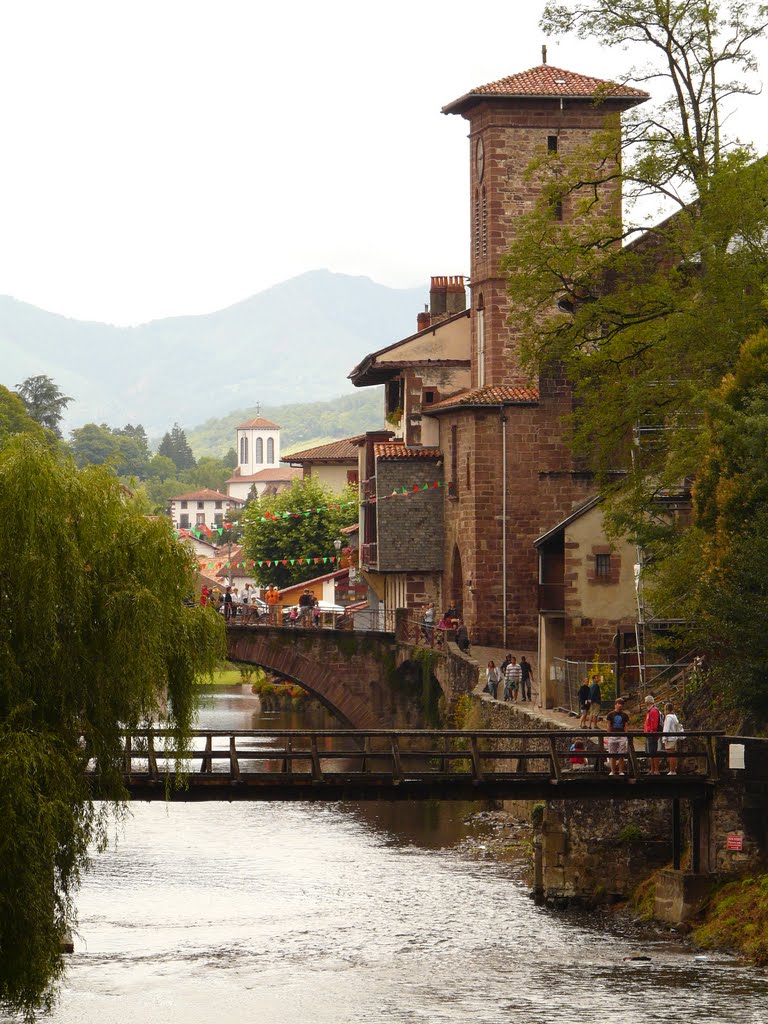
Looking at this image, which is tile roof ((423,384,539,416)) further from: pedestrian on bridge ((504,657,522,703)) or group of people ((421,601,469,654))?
pedestrian on bridge ((504,657,522,703))

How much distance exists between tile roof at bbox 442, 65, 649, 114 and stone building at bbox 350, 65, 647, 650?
64mm

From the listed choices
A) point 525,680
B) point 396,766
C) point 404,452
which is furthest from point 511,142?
point 396,766

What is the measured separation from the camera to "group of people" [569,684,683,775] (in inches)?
1259

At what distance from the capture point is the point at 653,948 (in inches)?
1228

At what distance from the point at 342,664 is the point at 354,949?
104ft

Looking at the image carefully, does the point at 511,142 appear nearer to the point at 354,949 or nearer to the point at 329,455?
the point at 354,949

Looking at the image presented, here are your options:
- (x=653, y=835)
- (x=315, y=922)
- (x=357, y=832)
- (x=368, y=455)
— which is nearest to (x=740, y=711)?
(x=653, y=835)

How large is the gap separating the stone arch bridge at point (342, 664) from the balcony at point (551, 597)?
13.9m

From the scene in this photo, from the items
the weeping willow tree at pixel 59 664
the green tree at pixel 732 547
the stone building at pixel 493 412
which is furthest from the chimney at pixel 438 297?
the weeping willow tree at pixel 59 664

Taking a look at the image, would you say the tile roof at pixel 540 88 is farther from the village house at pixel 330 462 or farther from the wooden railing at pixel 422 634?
the village house at pixel 330 462

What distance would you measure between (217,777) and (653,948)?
7.49 meters

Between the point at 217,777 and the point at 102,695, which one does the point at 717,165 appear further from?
the point at 102,695

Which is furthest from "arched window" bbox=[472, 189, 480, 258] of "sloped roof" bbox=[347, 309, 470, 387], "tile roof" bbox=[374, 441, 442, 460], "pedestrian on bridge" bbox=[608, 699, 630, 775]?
"pedestrian on bridge" bbox=[608, 699, 630, 775]

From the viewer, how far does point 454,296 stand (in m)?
75.7
